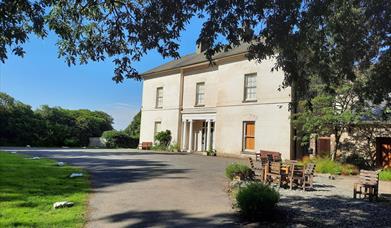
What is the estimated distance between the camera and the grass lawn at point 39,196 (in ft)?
27.8

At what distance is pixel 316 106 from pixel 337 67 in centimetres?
1145

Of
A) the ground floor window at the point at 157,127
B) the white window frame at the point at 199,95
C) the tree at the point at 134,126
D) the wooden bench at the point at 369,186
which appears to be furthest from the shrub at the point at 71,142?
the wooden bench at the point at 369,186

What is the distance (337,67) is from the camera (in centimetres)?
1023

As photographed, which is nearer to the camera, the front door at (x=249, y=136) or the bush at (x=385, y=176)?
the bush at (x=385, y=176)

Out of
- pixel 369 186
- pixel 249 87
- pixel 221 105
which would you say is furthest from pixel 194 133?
pixel 369 186

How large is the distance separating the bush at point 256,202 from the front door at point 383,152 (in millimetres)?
14604

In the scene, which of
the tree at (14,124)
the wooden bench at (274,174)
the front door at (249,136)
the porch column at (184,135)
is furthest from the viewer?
the tree at (14,124)

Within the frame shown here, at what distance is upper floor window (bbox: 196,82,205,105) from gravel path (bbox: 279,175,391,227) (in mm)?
19449

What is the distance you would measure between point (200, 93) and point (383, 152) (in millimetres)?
15118

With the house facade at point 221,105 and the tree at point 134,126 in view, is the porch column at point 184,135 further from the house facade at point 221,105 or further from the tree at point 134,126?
the tree at point 134,126

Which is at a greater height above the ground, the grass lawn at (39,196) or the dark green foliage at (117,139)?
the dark green foliage at (117,139)

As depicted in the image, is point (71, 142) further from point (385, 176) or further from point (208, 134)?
point (385, 176)

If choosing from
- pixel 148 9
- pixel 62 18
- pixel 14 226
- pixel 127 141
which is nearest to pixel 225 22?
pixel 148 9

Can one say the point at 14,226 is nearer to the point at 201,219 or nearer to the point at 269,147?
the point at 201,219
